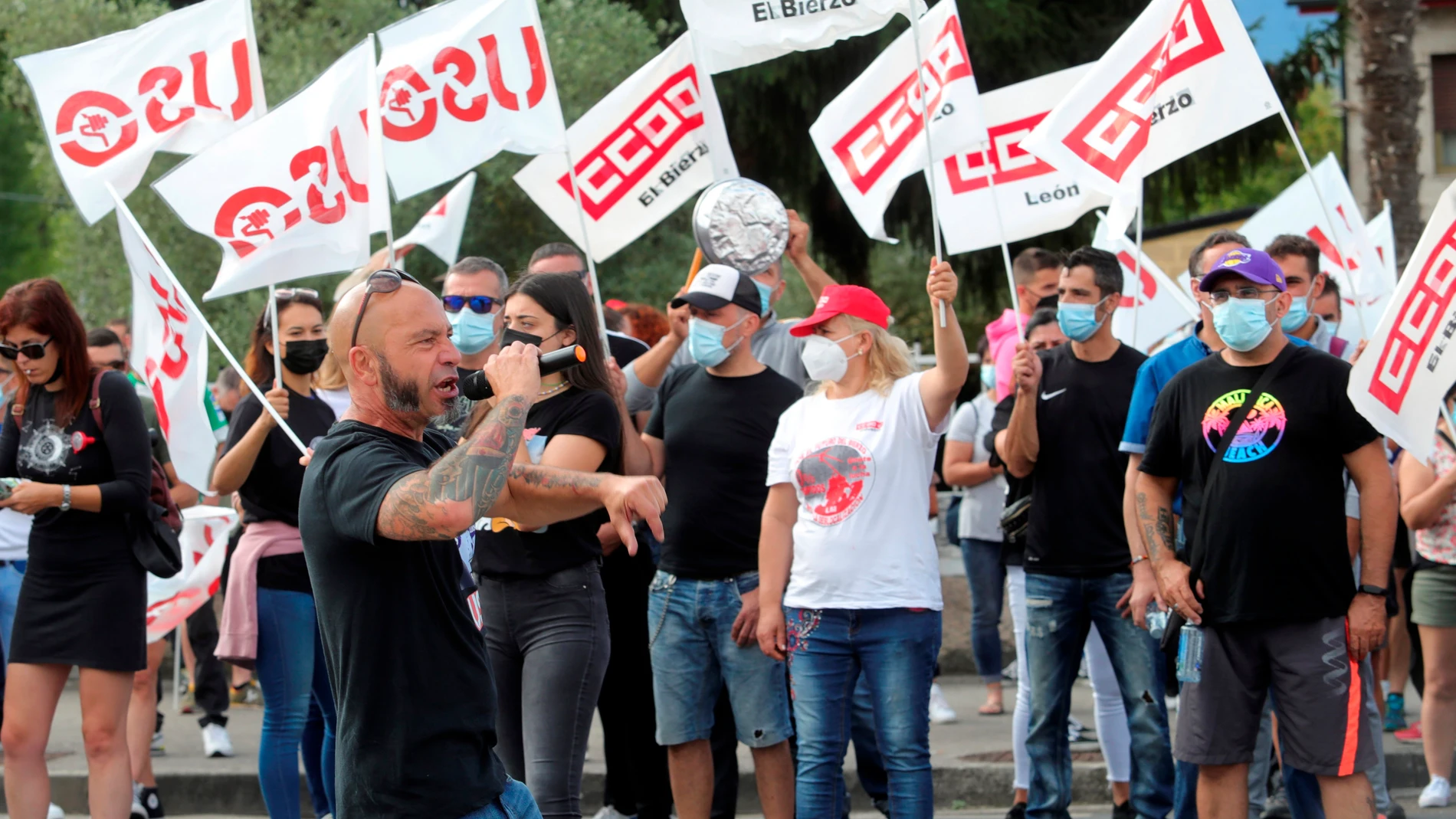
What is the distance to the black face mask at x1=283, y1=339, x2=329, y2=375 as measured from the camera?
6.61 m

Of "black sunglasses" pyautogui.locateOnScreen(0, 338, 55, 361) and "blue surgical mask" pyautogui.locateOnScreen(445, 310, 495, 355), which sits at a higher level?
"black sunglasses" pyautogui.locateOnScreen(0, 338, 55, 361)

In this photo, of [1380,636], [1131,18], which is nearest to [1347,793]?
[1380,636]

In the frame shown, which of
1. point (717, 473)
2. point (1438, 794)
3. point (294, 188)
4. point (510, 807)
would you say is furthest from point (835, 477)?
point (1438, 794)

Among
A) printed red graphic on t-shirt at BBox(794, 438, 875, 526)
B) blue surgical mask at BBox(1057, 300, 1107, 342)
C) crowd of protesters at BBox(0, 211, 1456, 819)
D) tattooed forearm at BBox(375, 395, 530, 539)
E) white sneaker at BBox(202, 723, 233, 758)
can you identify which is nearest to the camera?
tattooed forearm at BBox(375, 395, 530, 539)

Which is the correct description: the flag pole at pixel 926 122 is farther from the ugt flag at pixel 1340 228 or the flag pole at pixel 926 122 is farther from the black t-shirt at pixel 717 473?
the ugt flag at pixel 1340 228

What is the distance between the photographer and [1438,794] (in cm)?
702

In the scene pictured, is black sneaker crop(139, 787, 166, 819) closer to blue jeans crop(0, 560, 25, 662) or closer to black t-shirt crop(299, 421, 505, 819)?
blue jeans crop(0, 560, 25, 662)

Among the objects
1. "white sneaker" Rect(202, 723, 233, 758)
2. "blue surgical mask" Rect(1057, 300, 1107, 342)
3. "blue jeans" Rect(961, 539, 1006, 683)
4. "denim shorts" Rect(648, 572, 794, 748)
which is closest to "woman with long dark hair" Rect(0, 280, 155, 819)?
"denim shorts" Rect(648, 572, 794, 748)

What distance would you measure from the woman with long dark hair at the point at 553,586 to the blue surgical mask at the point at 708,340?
2.33 feet

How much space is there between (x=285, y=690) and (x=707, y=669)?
1613 mm

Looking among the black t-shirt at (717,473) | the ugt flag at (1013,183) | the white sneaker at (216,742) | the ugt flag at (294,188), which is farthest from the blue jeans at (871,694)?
the white sneaker at (216,742)

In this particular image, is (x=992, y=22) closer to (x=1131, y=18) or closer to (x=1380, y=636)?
(x=1131, y=18)

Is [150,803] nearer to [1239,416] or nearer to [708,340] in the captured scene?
[708,340]

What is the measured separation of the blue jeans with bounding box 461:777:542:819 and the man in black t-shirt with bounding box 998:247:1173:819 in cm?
320
